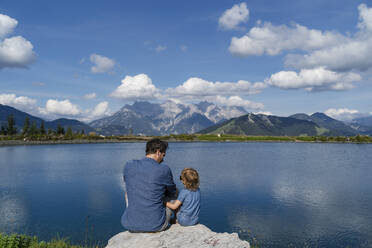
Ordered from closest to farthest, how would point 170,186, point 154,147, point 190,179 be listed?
point 154,147 < point 170,186 < point 190,179

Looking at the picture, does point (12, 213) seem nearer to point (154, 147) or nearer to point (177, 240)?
point (154, 147)

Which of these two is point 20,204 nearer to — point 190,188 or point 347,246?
point 190,188

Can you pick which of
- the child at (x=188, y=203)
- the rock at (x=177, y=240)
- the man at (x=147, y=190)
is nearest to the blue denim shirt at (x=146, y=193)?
the man at (x=147, y=190)

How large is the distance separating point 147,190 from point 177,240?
175 centimetres

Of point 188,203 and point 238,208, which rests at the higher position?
point 188,203

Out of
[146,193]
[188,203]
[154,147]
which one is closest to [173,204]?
[188,203]

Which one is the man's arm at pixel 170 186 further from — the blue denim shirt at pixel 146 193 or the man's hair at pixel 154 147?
the man's hair at pixel 154 147

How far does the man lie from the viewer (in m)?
8.55

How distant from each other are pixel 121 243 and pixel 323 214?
24810mm

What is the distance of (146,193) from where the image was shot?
857 centimetres

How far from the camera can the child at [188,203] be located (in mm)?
9586

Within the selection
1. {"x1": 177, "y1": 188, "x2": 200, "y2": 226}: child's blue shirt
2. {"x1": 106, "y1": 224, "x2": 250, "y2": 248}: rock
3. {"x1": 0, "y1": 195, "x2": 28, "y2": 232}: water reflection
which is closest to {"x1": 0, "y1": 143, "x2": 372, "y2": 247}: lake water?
{"x1": 0, "y1": 195, "x2": 28, "y2": 232}: water reflection

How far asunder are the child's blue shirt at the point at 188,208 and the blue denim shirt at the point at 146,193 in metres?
1.06

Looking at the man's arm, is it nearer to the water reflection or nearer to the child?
the child
